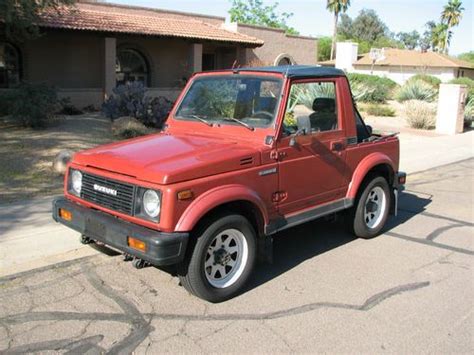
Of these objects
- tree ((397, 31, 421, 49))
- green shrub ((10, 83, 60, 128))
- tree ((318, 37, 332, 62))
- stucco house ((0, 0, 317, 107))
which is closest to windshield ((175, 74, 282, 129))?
green shrub ((10, 83, 60, 128))

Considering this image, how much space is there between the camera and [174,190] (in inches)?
150

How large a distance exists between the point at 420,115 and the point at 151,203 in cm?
1646

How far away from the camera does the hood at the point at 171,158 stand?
397 cm

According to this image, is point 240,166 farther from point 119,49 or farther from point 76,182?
point 119,49

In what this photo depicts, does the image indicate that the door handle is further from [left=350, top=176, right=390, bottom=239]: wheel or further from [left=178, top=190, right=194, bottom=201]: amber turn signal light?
[left=178, top=190, right=194, bottom=201]: amber turn signal light

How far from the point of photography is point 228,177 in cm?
420

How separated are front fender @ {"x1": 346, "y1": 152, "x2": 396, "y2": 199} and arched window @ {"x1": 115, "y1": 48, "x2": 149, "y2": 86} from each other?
19.5 meters

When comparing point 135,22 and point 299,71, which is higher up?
point 135,22

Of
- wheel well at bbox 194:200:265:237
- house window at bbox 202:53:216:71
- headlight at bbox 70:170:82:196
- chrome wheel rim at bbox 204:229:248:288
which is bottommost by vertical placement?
chrome wheel rim at bbox 204:229:248:288

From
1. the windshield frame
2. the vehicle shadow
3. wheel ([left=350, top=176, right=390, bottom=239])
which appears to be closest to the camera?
the windshield frame

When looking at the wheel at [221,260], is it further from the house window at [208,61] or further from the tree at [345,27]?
the tree at [345,27]

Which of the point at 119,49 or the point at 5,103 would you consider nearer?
the point at 5,103

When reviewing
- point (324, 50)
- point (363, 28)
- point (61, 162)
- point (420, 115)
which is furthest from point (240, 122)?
point (363, 28)

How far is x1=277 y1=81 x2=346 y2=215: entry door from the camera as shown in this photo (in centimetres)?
477
